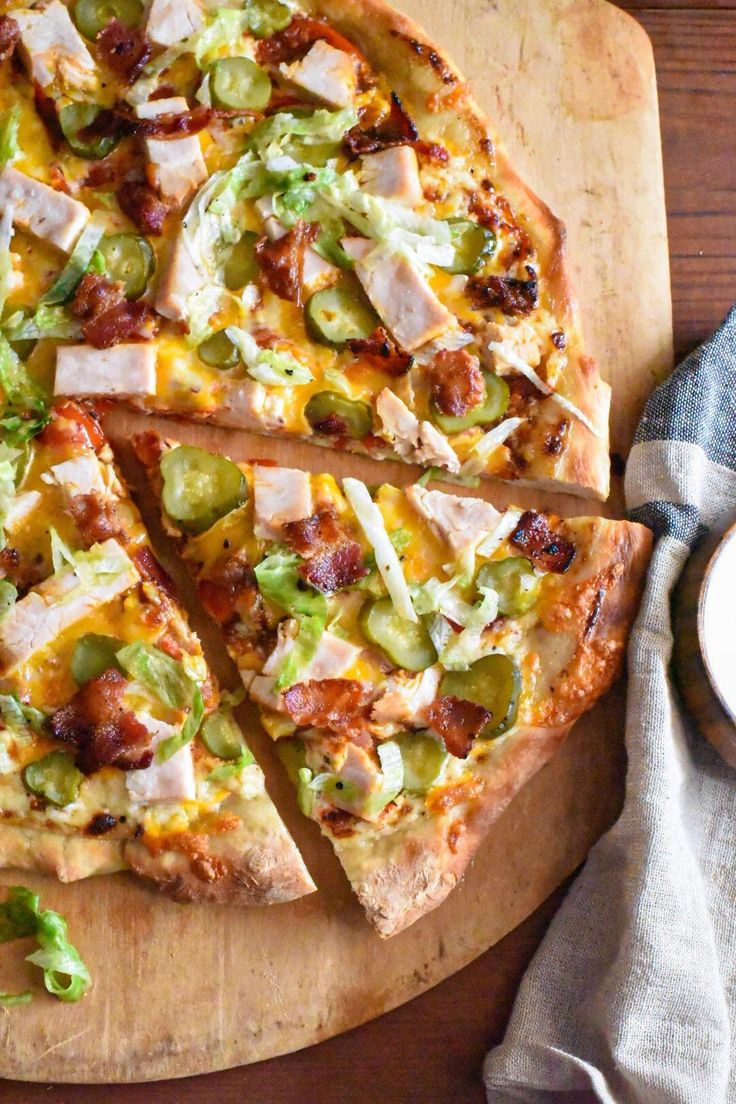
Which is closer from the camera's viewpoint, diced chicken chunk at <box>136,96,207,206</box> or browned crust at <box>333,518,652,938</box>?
browned crust at <box>333,518,652,938</box>

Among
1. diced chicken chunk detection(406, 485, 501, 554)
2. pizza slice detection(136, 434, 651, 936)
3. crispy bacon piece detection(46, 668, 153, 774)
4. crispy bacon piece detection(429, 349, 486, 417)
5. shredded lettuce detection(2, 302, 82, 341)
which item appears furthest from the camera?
crispy bacon piece detection(429, 349, 486, 417)

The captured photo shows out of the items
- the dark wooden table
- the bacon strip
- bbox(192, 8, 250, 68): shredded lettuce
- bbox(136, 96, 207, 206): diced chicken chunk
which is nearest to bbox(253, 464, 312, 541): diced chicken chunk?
bbox(136, 96, 207, 206): diced chicken chunk

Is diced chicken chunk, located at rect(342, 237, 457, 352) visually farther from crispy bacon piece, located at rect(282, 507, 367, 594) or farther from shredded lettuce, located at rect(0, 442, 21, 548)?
shredded lettuce, located at rect(0, 442, 21, 548)

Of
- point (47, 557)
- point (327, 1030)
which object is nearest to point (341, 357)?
point (47, 557)

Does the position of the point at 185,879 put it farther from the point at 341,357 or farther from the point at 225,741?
the point at 341,357

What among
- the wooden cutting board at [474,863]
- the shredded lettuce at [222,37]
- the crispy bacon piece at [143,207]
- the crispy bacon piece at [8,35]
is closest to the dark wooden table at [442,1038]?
the wooden cutting board at [474,863]

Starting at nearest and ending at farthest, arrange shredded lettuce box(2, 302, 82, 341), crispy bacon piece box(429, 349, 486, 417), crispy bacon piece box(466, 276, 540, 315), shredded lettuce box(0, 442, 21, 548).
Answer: shredded lettuce box(0, 442, 21, 548)
shredded lettuce box(2, 302, 82, 341)
crispy bacon piece box(429, 349, 486, 417)
crispy bacon piece box(466, 276, 540, 315)

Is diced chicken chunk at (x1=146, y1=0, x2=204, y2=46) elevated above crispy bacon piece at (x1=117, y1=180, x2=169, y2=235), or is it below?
above

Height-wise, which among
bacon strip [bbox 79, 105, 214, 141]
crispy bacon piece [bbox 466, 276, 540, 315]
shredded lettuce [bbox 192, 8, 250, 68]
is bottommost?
crispy bacon piece [bbox 466, 276, 540, 315]

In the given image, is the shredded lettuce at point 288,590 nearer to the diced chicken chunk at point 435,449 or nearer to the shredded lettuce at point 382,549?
the shredded lettuce at point 382,549

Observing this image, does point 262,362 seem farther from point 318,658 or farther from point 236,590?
point 318,658
